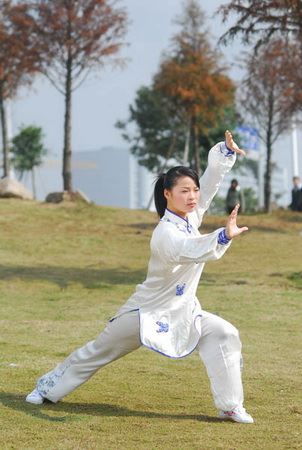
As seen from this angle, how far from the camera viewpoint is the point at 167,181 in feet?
21.2

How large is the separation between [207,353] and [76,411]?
1.15 metres

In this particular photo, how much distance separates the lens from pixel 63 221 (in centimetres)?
2459

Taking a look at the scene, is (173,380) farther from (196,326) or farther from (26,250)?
(26,250)

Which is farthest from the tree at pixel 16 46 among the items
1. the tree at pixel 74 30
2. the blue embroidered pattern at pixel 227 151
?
the blue embroidered pattern at pixel 227 151

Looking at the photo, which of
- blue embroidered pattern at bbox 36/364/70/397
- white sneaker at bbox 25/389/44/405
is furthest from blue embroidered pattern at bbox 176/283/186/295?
white sneaker at bbox 25/389/44/405

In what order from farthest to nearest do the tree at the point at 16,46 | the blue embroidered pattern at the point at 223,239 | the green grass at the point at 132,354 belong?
the tree at the point at 16,46
the green grass at the point at 132,354
the blue embroidered pattern at the point at 223,239

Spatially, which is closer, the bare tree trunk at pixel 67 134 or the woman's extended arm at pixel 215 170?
the woman's extended arm at pixel 215 170

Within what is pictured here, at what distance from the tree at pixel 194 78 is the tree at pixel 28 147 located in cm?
1222

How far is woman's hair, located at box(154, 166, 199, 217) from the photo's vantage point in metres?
6.42

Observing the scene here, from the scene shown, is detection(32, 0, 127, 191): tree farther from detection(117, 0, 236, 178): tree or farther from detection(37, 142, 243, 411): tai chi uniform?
detection(37, 142, 243, 411): tai chi uniform

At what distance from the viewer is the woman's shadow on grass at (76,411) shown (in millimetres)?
6554

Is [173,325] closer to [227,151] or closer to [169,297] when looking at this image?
[169,297]

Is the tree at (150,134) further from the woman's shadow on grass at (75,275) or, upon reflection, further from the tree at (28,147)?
the woman's shadow on grass at (75,275)

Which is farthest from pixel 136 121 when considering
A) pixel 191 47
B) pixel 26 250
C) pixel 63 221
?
pixel 26 250
